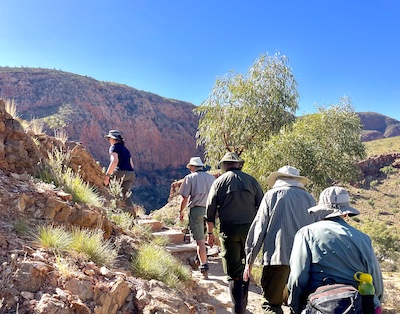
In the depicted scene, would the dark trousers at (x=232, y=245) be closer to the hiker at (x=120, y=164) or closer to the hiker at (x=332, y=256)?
the hiker at (x=332, y=256)

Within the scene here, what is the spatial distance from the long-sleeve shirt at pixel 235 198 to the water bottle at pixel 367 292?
1.94 m

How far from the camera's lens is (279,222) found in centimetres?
304

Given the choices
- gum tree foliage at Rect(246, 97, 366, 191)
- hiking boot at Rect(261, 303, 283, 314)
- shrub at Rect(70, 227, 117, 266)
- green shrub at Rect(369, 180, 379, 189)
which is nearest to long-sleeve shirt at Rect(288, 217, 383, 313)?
hiking boot at Rect(261, 303, 283, 314)

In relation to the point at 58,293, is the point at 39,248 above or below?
above

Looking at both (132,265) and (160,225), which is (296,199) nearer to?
(132,265)

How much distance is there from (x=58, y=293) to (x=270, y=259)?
1.83m

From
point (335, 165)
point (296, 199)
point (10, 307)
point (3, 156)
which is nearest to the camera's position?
point (10, 307)

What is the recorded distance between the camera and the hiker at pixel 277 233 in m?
2.99

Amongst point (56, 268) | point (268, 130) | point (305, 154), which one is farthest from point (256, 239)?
point (268, 130)

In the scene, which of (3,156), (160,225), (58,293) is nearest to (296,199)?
(58,293)

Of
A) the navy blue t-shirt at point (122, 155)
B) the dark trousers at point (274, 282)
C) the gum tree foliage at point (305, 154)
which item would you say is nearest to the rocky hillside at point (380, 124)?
the gum tree foliage at point (305, 154)

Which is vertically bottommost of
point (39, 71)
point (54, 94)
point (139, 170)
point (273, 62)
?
point (139, 170)

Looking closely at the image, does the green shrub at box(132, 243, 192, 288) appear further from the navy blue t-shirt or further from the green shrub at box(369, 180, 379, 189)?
the green shrub at box(369, 180, 379, 189)

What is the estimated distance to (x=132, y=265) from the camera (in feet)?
11.6
